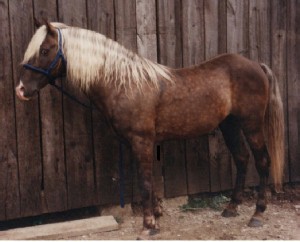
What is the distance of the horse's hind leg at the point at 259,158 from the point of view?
400cm

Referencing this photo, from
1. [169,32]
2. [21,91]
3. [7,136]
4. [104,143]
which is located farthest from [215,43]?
[7,136]

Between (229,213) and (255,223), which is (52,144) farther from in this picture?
(255,223)

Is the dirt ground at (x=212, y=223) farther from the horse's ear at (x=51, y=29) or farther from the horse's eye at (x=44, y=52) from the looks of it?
the horse's ear at (x=51, y=29)

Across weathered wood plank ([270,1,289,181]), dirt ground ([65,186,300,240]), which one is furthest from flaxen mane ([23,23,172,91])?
weathered wood plank ([270,1,289,181])

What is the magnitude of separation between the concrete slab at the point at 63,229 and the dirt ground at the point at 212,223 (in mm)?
57

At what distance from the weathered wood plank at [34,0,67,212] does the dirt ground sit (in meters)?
0.52

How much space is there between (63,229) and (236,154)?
6.07 feet

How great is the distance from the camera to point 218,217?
14.0 ft

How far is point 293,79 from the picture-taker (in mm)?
4824

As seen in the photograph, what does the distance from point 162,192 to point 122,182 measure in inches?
25.4

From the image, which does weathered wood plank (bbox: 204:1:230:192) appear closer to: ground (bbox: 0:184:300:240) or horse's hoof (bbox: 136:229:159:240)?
ground (bbox: 0:184:300:240)

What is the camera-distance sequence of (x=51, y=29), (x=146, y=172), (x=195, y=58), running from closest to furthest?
(x=51, y=29), (x=146, y=172), (x=195, y=58)

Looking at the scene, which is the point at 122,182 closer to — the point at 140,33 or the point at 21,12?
the point at 140,33

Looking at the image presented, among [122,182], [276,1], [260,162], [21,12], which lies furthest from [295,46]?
[21,12]
